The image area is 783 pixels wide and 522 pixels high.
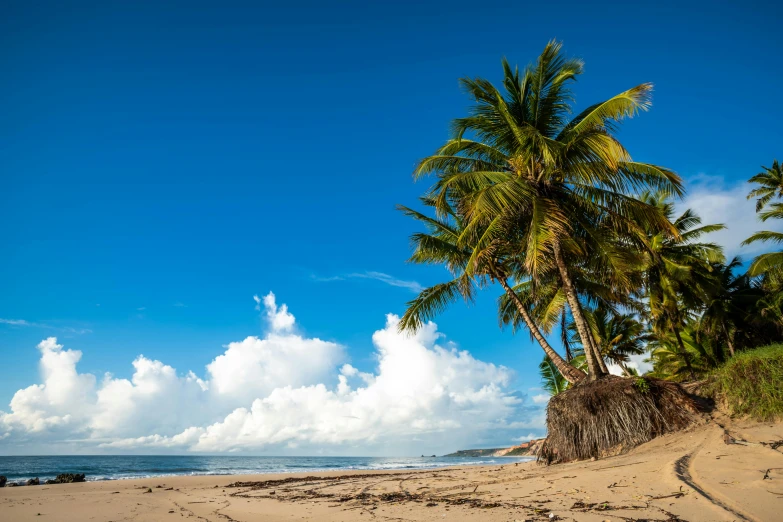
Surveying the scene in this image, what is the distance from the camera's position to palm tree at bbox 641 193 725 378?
18.9 m

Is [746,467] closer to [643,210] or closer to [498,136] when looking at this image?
[643,210]

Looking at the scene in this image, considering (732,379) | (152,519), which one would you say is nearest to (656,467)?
(732,379)

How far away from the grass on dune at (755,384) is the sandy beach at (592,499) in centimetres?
43

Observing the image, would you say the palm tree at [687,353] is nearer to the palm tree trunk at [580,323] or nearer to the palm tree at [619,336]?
the palm tree at [619,336]

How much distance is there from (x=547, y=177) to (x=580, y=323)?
4334mm

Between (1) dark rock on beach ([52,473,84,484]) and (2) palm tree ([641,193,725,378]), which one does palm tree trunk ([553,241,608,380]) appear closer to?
(2) palm tree ([641,193,725,378])

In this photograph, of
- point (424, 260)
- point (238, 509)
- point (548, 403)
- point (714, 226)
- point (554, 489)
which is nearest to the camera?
point (554, 489)

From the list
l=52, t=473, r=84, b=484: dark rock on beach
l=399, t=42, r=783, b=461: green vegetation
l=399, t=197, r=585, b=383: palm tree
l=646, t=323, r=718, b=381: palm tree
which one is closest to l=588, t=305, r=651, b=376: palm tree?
l=646, t=323, r=718, b=381: palm tree

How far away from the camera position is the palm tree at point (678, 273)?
18.9 metres

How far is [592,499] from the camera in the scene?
559 centimetres

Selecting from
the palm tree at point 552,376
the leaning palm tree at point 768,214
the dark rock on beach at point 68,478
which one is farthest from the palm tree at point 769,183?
the dark rock on beach at point 68,478

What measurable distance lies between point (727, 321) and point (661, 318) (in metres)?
2.87

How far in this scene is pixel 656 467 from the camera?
22.8ft

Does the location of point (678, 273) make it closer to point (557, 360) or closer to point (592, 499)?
point (557, 360)
